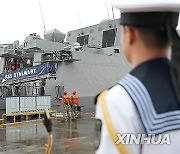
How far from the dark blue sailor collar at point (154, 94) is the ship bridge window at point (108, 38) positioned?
74.0ft

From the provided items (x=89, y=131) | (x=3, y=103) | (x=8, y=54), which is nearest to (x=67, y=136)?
(x=89, y=131)

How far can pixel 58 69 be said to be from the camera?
1833cm

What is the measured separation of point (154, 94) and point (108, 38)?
919 inches

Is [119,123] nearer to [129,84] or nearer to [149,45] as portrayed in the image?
[129,84]

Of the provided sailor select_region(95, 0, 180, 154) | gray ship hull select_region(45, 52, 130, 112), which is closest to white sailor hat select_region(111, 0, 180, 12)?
sailor select_region(95, 0, 180, 154)

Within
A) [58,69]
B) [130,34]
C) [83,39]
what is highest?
[83,39]

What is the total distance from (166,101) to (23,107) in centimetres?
1459

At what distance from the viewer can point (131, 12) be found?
1243 millimetres

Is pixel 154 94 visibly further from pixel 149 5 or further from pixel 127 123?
pixel 149 5

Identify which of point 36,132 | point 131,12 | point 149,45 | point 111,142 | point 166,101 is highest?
point 131,12

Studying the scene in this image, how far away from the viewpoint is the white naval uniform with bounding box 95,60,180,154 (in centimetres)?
113

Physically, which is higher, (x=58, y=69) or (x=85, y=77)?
(x=58, y=69)

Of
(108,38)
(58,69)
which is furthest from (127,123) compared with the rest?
(108,38)

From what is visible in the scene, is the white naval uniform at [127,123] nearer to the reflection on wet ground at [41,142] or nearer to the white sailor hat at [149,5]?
the white sailor hat at [149,5]
